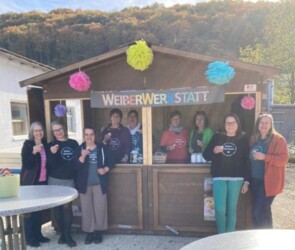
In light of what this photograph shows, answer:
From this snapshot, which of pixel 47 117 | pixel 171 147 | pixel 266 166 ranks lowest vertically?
pixel 266 166

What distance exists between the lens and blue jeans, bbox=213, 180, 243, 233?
3.02 meters

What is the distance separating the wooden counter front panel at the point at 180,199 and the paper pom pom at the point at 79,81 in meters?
1.33

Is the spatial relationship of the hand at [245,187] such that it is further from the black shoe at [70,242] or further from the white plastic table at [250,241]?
the black shoe at [70,242]

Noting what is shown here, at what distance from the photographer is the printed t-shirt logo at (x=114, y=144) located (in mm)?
3626

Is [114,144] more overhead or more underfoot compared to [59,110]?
more underfoot

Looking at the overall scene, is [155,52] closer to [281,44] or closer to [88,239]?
[88,239]

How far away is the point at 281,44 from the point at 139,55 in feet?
34.0

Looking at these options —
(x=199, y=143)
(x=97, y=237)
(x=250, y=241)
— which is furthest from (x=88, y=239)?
(x=250, y=241)

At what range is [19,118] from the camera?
26.3ft

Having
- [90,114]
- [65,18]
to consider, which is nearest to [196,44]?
[65,18]

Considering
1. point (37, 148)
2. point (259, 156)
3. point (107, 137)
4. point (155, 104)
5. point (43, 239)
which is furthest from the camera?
point (107, 137)

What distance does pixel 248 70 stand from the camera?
10.5 ft

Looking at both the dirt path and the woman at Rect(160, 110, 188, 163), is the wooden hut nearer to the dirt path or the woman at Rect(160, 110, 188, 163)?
the woman at Rect(160, 110, 188, 163)

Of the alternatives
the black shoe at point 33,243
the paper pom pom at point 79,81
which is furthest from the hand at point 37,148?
the black shoe at point 33,243
